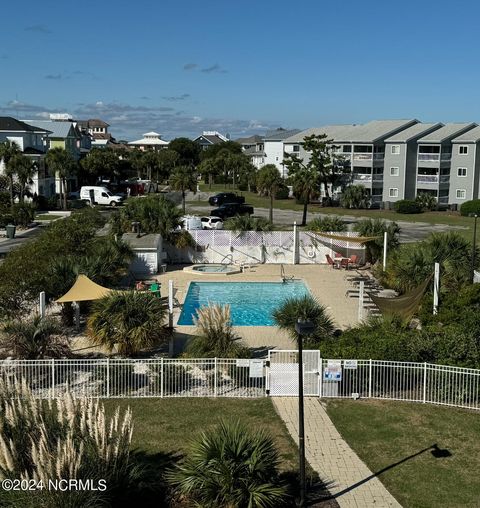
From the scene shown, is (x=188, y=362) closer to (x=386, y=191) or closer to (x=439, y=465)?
(x=439, y=465)

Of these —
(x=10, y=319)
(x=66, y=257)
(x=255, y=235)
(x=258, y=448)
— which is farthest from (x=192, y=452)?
(x=255, y=235)

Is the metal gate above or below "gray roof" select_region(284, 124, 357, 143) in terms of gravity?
below

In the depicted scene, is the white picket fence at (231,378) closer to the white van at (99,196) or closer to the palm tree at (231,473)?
the palm tree at (231,473)

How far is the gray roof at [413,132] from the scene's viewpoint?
6931 cm

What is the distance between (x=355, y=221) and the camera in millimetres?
54312

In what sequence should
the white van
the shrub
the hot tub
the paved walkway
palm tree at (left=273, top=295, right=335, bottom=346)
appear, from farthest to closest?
the white van < the shrub < the hot tub < palm tree at (left=273, top=295, right=335, bottom=346) < the paved walkway

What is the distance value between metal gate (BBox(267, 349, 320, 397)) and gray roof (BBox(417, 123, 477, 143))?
5572 centimetres

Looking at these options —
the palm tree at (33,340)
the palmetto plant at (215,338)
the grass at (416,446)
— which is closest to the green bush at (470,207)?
the palmetto plant at (215,338)

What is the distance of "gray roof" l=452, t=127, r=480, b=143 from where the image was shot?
66.2 meters

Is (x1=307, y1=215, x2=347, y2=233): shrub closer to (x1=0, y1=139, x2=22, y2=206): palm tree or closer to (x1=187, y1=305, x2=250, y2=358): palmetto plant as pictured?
(x1=187, y1=305, x2=250, y2=358): palmetto plant

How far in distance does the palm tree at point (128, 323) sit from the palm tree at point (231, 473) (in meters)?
7.38

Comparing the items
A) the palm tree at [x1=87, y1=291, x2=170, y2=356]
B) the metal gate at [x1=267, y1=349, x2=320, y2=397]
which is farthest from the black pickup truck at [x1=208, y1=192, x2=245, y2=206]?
the metal gate at [x1=267, y1=349, x2=320, y2=397]

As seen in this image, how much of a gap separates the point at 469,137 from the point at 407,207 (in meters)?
11.1

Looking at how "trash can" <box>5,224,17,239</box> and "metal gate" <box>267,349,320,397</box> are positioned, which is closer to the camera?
"metal gate" <box>267,349,320,397</box>
